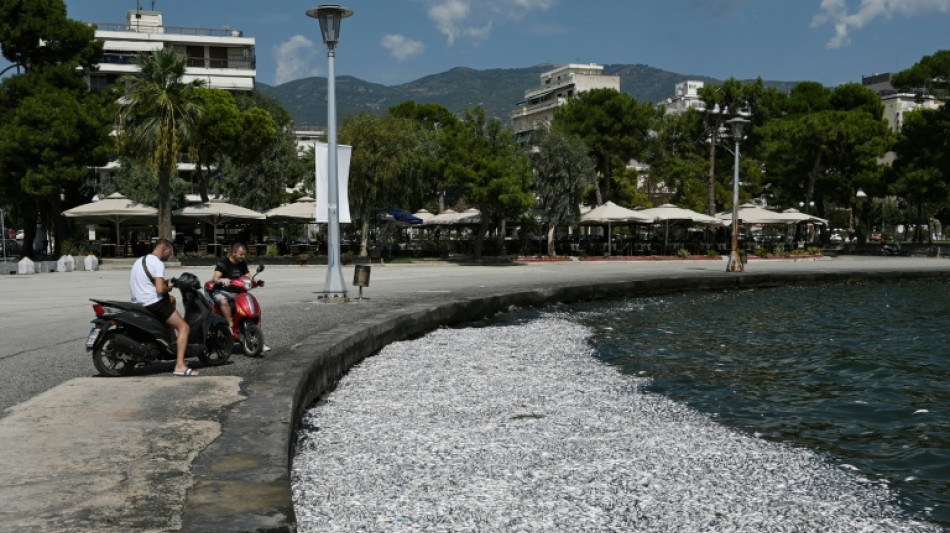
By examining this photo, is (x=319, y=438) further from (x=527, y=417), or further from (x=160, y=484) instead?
(x=160, y=484)

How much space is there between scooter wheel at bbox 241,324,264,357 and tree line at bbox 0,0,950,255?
2537cm

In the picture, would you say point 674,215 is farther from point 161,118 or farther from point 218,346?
point 218,346

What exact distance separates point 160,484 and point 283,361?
405 centimetres

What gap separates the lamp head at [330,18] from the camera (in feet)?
49.5

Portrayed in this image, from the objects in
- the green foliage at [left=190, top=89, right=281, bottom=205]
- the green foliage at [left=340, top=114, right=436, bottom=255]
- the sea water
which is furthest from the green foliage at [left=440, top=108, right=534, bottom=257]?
the sea water

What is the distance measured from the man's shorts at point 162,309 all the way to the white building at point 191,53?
6112 centimetres

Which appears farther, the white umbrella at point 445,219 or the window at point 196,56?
the window at point 196,56

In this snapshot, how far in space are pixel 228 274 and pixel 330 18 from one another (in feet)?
24.6

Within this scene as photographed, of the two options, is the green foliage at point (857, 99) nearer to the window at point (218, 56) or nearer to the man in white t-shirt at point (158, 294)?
the window at point (218, 56)

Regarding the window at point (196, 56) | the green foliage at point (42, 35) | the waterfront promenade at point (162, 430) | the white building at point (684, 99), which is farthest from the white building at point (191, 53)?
the white building at point (684, 99)

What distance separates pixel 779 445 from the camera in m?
7.57

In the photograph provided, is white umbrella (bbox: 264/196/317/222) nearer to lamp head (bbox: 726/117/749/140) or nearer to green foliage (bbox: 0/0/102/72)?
green foliage (bbox: 0/0/102/72)

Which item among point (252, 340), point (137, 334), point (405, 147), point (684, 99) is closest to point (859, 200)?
point (405, 147)

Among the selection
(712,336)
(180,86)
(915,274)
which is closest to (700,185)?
(915,274)
